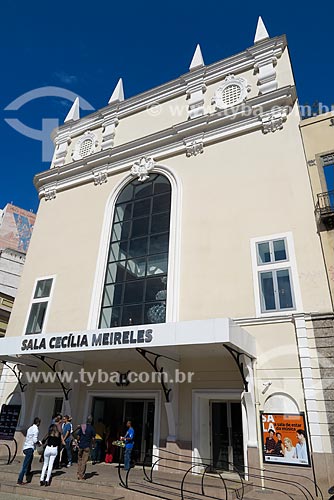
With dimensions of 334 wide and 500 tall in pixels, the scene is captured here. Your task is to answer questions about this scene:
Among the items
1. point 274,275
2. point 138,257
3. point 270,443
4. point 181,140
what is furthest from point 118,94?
point 270,443

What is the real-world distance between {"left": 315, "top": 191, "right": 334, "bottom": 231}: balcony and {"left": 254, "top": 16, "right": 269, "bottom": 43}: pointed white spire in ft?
33.6

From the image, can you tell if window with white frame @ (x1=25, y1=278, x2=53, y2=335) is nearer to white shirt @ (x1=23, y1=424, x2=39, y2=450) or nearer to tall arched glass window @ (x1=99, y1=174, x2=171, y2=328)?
tall arched glass window @ (x1=99, y1=174, x2=171, y2=328)

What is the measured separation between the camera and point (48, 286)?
56.1ft

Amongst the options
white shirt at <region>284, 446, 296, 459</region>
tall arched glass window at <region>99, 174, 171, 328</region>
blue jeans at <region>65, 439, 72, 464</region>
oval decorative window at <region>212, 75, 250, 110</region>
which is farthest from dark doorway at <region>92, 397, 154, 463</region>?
oval decorative window at <region>212, 75, 250, 110</region>

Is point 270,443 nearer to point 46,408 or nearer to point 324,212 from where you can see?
point 324,212

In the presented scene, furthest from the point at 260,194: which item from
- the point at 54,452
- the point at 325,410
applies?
the point at 54,452

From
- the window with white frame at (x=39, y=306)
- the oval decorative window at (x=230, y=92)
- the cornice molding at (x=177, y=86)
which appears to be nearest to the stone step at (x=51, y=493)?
the window with white frame at (x=39, y=306)

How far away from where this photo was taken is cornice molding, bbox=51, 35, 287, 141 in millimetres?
17234

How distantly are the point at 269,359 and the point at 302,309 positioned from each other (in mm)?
1936

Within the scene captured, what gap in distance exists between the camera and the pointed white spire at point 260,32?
17.7 meters

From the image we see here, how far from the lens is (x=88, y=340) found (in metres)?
11.3

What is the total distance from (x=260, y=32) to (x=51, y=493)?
21.3 meters

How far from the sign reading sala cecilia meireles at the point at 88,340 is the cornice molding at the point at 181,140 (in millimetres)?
9834

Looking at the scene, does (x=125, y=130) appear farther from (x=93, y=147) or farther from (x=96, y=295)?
(x=96, y=295)
